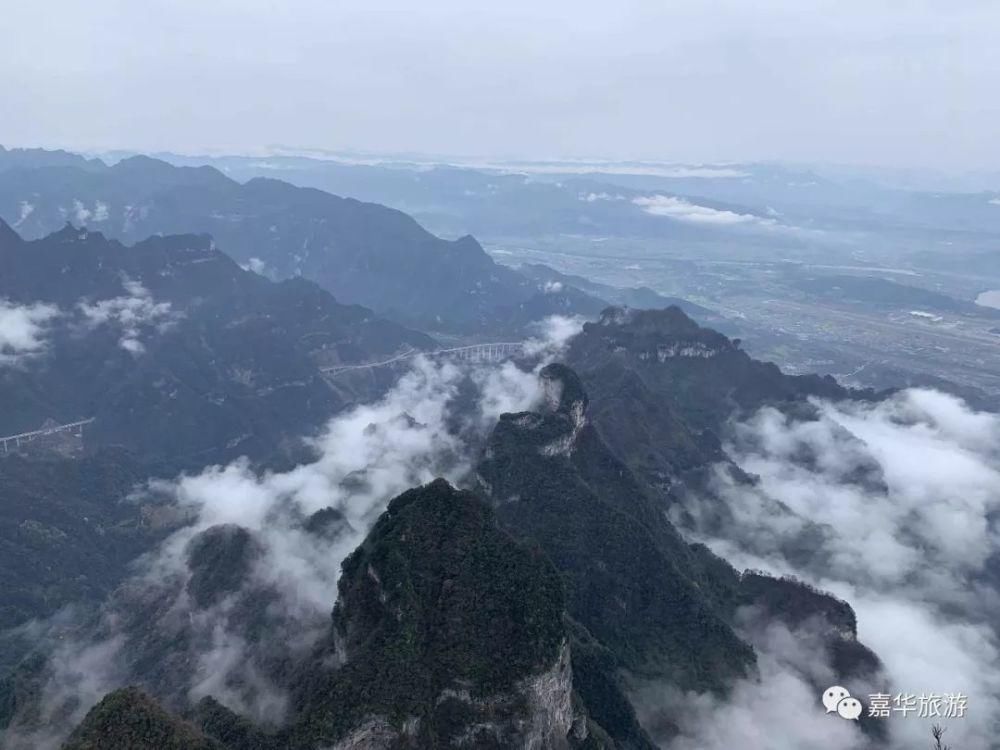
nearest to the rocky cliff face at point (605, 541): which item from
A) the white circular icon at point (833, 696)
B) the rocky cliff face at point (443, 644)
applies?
the white circular icon at point (833, 696)

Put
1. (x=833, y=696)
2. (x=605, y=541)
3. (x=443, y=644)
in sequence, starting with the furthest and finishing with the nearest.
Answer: (x=605, y=541), (x=833, y=696), (x=443, y=644)

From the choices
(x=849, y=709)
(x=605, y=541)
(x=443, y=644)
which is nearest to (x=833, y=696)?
(x=849, y=709)

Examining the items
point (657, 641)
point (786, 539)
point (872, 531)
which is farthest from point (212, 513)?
point (872, 531)

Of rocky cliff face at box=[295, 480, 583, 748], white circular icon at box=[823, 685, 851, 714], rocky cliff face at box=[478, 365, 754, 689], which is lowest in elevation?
white circular icon at box=[823, 685, 851, 714]

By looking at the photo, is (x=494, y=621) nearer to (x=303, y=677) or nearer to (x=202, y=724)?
(x=303, y=677)

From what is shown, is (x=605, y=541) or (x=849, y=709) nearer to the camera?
(x=849, y=709)

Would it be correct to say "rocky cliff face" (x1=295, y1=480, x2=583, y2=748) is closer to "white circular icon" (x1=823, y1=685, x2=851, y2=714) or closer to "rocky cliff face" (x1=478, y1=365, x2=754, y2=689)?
"rocky cliff face" (x1=478, y1=365, x2=754, y2=689)

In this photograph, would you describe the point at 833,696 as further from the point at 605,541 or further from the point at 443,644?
the point at 443,644

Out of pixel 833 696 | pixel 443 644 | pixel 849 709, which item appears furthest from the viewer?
pixel 833 696

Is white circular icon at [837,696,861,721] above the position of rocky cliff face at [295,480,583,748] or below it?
below

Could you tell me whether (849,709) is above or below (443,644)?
below

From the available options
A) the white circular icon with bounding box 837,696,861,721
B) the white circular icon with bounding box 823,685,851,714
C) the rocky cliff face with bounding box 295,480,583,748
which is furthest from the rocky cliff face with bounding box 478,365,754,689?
the rocky cliff face with bounding box 295,480,583,748
